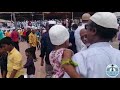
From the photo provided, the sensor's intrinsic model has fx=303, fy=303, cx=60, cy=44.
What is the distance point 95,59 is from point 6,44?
1.27 metres

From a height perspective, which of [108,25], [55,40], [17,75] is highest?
[108,25]

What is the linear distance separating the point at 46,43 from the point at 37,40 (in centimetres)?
10

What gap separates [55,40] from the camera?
1781 mm

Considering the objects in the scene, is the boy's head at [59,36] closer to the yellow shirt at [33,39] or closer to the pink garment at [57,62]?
the pink garment at [57,62]

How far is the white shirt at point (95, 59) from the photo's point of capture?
1343 millimetres

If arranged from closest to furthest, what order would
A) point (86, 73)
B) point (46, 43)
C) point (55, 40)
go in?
point (86, 73)
point (55, 40)
point (46, 43)

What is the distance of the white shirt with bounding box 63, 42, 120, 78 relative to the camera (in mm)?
1343

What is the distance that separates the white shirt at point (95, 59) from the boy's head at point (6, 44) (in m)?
1.22

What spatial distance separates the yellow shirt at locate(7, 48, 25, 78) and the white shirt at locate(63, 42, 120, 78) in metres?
1.12

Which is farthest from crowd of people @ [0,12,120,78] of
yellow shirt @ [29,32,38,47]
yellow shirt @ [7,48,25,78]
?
yellow shirt @ [29,32,38,47]

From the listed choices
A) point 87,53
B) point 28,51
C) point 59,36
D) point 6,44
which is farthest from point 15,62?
point 87,53
